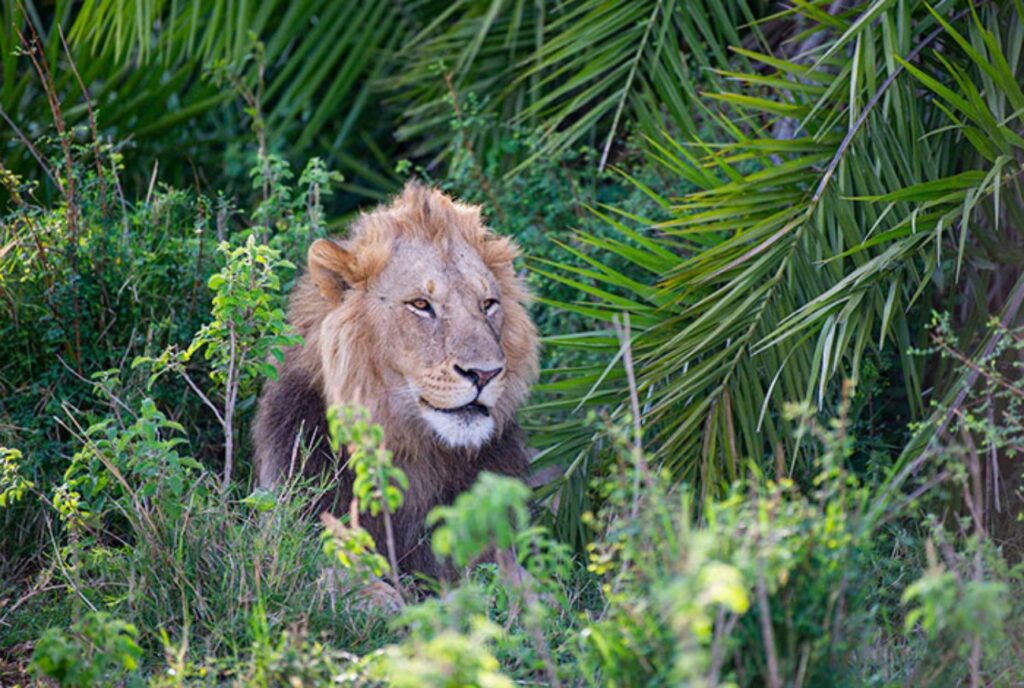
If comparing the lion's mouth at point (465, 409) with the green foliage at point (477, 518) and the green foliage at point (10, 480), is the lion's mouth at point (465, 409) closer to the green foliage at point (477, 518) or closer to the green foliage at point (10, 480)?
the green foliage at point (10, 480)

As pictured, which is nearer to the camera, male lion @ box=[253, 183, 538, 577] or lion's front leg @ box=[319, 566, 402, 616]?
lion's front leg @ box=[319, 566, 402, 616]

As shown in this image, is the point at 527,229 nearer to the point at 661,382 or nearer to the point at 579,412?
the point at 579,412

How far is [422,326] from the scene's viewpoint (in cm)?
478

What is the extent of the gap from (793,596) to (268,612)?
1562 millimetres

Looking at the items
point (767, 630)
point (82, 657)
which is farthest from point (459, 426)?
point (767, 630)

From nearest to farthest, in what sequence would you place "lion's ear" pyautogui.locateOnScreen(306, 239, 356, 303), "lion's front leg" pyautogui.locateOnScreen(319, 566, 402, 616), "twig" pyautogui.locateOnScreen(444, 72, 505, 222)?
"lion's front leg" pyautogui.locateOnScreen(319, 566, 402, 616)
"lion's ear" pyautogui.locateOnScreen(306, 239, 356, 303)
"twig" pyautogui.locateOnScreen(444, 72, 505, 222)

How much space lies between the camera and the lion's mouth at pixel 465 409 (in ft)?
15.4

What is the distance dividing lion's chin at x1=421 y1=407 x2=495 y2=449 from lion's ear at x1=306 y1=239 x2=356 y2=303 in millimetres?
535

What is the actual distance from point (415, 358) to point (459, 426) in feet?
0.85

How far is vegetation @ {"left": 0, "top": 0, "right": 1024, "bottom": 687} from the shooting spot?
3.14 m

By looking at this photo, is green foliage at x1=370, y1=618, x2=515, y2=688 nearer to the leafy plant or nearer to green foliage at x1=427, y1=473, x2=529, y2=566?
green foliage at x1=427, y1=473, x2=529, y2=566

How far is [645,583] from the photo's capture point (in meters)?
3.20

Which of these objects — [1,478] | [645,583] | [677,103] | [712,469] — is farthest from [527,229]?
[645,583]

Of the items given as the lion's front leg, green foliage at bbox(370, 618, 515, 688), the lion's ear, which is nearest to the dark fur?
the lion's ear
